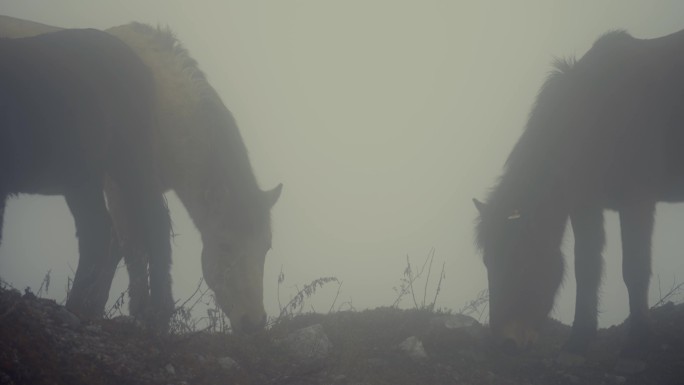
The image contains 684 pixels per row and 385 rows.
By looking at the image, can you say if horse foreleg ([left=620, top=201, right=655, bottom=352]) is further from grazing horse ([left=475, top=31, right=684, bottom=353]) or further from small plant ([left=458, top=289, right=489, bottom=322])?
small plant ([left=458, top=289, right=489, bottom=322])

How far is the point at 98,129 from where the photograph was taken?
7.05 m

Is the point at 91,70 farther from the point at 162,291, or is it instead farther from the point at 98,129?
the point at 162,291

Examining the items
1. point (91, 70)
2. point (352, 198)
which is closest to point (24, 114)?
point (91, 70)

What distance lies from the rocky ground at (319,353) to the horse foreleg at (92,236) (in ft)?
4.12

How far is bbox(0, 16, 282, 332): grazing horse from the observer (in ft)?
25.3

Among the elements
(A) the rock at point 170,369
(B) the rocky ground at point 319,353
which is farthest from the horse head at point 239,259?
(A) the rock at point 170,369

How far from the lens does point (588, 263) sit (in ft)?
26.5

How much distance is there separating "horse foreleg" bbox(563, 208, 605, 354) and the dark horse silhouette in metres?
5.52

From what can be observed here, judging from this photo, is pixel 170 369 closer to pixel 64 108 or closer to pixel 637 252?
pixel 64 108

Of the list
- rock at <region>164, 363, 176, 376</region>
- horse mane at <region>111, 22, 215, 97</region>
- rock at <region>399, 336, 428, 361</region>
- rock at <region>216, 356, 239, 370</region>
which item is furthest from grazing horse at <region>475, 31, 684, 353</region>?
horse mane at <region>111, 22, 215, 97</region>

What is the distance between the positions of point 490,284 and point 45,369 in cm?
561

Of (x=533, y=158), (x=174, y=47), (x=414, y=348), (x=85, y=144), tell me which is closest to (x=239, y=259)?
A: (x=85, y=144)

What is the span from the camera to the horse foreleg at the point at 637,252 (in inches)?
293

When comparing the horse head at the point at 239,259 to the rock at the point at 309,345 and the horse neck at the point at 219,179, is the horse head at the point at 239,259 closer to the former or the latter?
the horse neck at the point at 219,179
